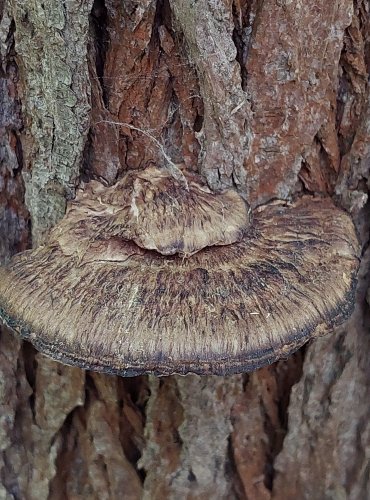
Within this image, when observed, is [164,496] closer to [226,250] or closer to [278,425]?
[278,425]

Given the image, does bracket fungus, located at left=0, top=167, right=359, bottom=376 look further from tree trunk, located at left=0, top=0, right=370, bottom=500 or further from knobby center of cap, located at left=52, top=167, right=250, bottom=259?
tree trunk, located at left=0, top=0, right=370, bottom=500

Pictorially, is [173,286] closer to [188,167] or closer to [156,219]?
[156,219]

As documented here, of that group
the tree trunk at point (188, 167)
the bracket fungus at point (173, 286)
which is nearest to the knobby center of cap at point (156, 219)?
the bracket fungus at point (173, 286)

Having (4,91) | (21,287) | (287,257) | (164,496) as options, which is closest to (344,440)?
(164,496)

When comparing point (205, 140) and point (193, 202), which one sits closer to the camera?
point (193, 202)

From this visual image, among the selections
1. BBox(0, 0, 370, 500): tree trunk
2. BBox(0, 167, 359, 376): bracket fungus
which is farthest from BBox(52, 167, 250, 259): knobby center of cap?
BBox(0, 0, 370, 500): tree trunk

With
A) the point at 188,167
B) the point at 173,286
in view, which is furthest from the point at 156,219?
the point at 188,167

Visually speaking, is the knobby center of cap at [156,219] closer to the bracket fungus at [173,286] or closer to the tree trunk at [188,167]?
the bracket fungus at [173,286]
